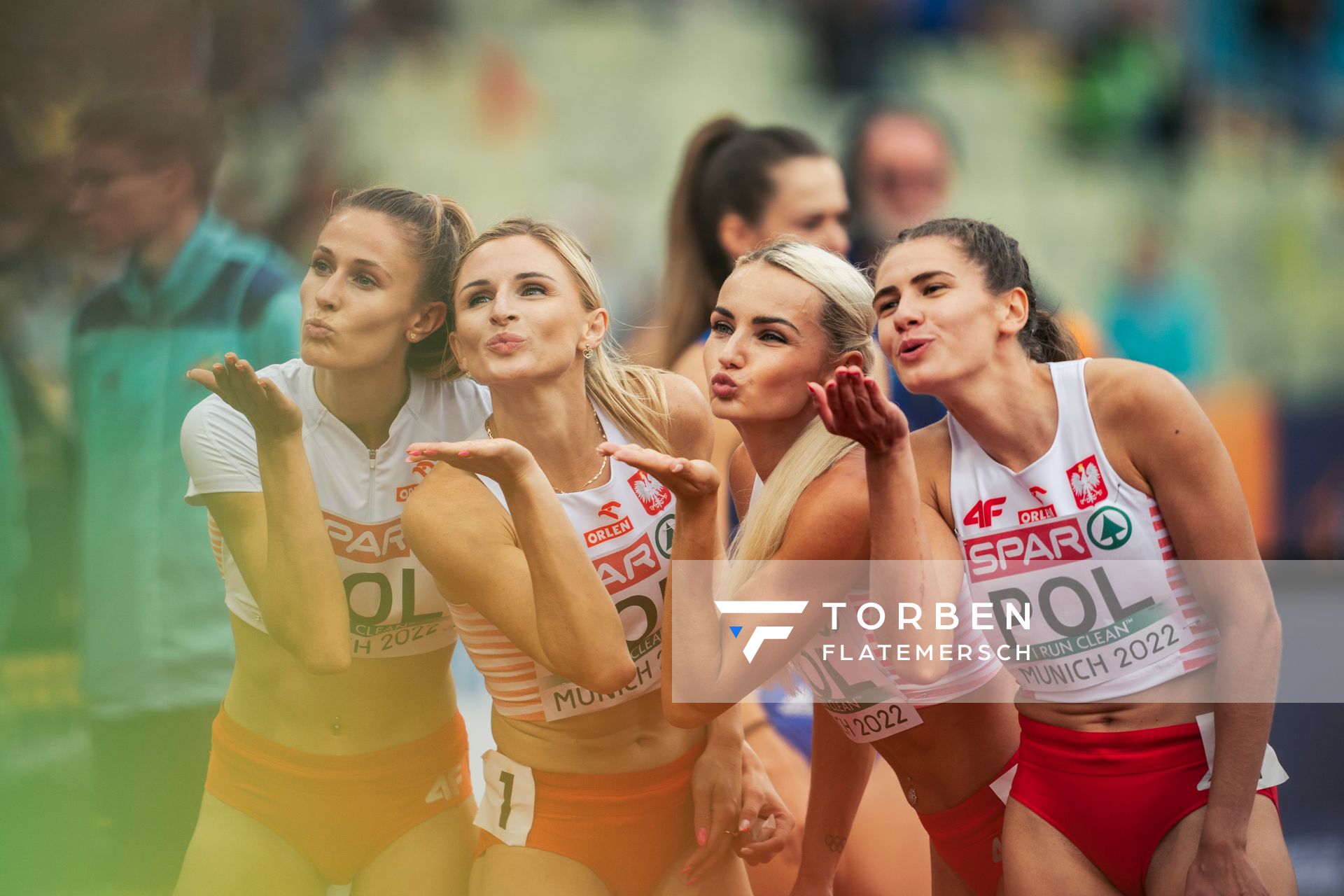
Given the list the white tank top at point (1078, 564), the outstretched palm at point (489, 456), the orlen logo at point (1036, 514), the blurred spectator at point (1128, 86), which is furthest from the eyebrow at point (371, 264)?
the blurred spectator at point (1128, 86)

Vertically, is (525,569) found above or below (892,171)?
below

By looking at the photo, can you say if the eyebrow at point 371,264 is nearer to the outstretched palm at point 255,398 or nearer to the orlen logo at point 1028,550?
the outstretched palm at point 255,398

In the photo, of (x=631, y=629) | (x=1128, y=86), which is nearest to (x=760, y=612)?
(x=631, y=629)

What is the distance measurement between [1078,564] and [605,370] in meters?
0.82

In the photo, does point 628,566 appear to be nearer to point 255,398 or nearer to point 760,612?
point 760,612

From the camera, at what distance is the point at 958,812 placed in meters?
1.98

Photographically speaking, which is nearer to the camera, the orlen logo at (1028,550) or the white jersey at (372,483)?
the orlen logo at (1028,550)

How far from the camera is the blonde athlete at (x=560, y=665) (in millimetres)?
1917

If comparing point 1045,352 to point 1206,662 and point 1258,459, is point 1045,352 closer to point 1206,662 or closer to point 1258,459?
point 1206,662

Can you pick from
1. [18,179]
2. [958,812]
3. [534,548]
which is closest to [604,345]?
[534,548]

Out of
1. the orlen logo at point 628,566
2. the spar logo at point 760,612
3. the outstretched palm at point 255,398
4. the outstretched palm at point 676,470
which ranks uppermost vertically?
the outstretched palm at point 255,398

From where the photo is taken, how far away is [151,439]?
232 cm

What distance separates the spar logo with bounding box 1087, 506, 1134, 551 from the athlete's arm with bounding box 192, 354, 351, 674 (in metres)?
1.22

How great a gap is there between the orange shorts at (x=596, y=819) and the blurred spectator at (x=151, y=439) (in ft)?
2.27
